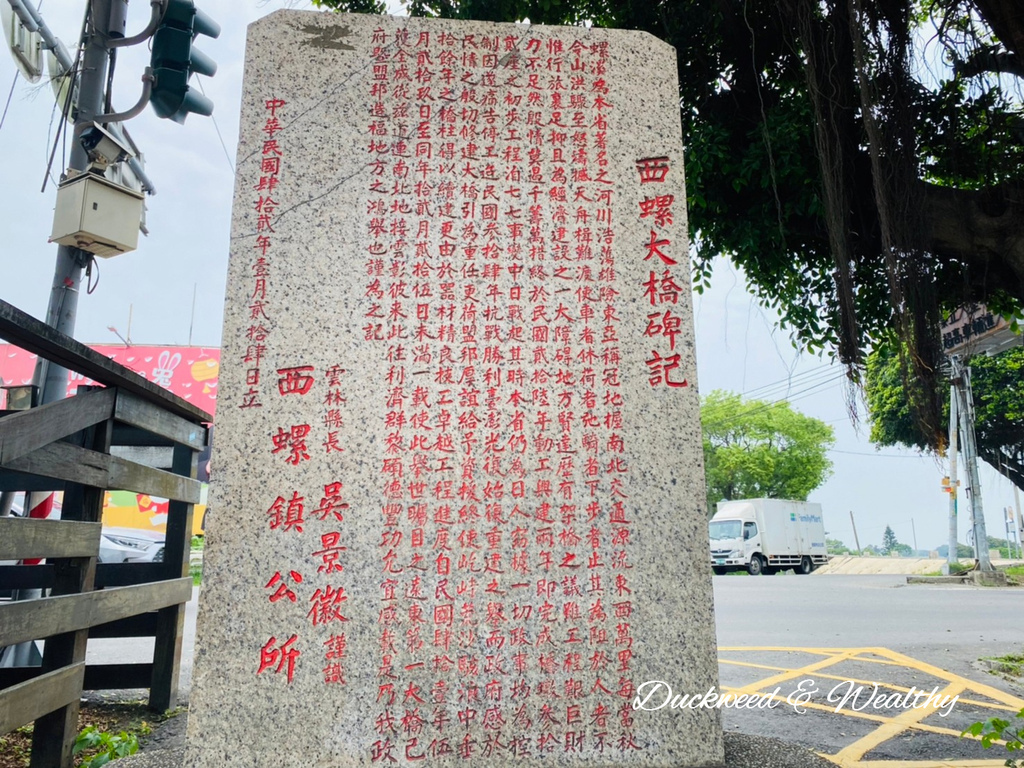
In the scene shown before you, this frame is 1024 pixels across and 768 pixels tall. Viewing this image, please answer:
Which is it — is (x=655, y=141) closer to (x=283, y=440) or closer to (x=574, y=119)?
(x=574, y=119)

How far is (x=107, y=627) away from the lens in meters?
3.69

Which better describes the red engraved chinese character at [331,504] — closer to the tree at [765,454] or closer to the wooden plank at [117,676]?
the wooden plank at [117,676]

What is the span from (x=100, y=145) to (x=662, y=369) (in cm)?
351

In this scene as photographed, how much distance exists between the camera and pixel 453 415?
7.98 ft

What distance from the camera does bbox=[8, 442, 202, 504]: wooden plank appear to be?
2.48 metres

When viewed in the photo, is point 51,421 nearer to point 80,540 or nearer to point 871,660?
point 80,540

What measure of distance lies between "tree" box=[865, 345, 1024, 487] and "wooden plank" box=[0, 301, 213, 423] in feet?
48.4

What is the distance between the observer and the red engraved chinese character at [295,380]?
2412mm

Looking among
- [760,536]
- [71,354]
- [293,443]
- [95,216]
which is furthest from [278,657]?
[760,536]

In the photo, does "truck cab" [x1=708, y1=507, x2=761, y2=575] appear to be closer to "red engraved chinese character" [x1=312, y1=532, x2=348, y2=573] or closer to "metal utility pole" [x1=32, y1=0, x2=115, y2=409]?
"metal utility pole" [x1=32, y1=0, x2=115, y2=409]

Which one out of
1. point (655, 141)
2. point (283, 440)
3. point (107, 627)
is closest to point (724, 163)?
point (655, 141)

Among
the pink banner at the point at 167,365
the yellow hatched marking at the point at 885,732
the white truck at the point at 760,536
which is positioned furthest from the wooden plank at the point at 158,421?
the white truck at the point at 760,536

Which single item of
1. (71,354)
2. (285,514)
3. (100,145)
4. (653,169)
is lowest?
(285,514)

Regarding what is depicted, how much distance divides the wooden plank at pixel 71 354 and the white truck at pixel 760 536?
15.4 meters
